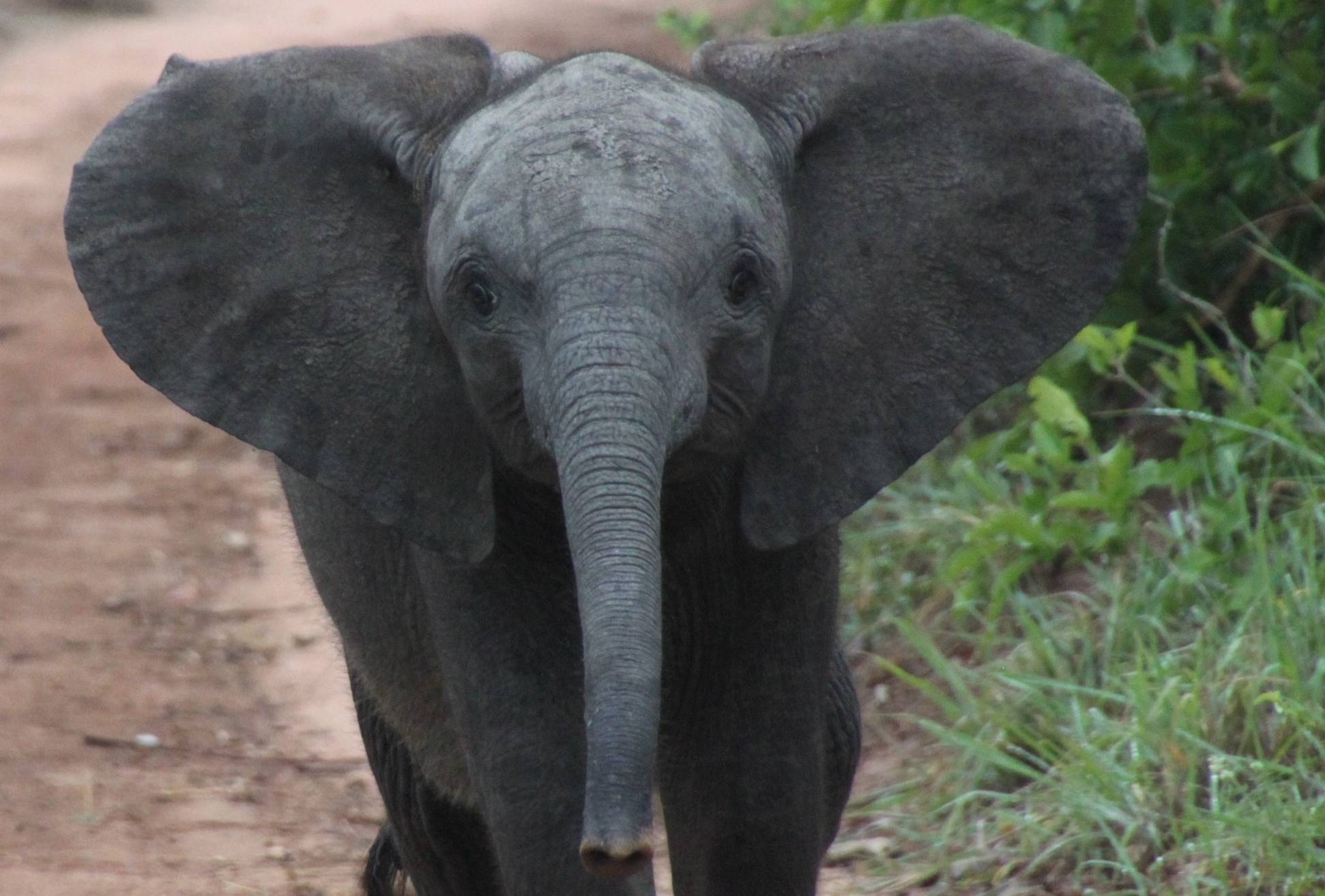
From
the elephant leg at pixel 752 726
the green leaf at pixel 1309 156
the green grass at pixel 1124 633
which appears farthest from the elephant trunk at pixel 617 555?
the green leaf at pixel 1309 156

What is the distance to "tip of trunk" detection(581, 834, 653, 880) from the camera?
2514 millimetres

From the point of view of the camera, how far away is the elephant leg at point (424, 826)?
4.35 metres

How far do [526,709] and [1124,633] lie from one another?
86.2 inches

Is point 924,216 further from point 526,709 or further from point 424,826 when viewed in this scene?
point 424,826

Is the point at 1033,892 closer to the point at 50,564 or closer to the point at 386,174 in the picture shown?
the point at 386,174

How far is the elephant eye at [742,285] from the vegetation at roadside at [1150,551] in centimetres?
169

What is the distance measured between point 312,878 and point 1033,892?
1.76 meters

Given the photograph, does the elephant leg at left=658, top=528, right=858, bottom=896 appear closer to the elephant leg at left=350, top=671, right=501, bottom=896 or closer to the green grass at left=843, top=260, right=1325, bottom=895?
the elephant leg at left=350, top=671, right=501, bottom=896

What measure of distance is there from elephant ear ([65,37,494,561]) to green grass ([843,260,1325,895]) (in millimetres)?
1782

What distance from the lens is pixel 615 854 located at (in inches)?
99.1

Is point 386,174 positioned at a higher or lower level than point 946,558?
higher

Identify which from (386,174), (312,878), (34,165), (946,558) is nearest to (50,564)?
(312,878)

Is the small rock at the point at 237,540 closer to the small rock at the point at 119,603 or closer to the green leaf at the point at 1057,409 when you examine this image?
the small rock at the point at 119,603

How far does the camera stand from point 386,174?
10.5ft
